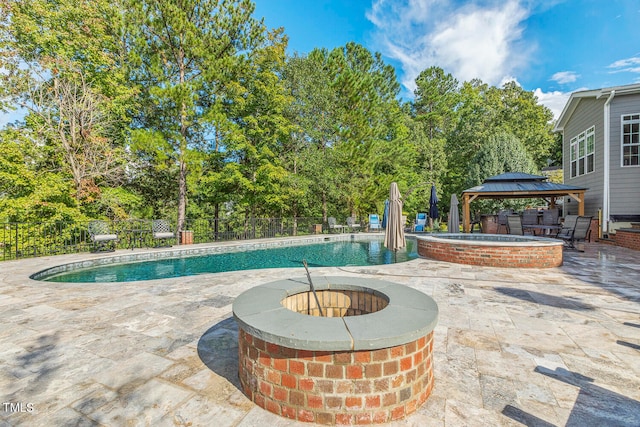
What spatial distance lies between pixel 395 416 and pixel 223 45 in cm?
1541

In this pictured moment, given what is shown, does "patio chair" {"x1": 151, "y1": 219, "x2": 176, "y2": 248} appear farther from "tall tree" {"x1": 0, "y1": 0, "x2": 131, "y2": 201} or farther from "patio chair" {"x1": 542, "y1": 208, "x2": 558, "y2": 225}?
"patio chair" {"x1": 542, "y1": 208, "x2": 558, "y2": 225}

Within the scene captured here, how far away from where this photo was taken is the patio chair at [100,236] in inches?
328

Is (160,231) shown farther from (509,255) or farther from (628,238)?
(628,238)

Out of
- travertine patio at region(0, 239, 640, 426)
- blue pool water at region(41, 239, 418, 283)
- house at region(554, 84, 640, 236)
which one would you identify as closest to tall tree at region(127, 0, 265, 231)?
blue pool water at region(41, 239, 418, 283)

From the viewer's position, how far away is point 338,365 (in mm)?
1701

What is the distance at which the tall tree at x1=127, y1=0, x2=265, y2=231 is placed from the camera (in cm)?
1209

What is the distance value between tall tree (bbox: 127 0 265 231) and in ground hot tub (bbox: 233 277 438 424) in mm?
11786

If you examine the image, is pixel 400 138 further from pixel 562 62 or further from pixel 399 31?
pixel 562 62

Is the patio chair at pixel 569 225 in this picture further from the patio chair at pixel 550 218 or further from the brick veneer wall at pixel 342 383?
the brick veneer wall at pixel 342 383

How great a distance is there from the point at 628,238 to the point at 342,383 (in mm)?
11901

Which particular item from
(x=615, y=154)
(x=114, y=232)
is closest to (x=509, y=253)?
(x=615, y=154)

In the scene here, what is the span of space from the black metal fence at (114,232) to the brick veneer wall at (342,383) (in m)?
9.42

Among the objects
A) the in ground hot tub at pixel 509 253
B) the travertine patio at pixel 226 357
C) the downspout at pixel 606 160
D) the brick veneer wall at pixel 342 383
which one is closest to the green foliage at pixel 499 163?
the downspout at pixel 606 160

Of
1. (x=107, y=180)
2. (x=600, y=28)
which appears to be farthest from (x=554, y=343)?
(x=600, y=28)
